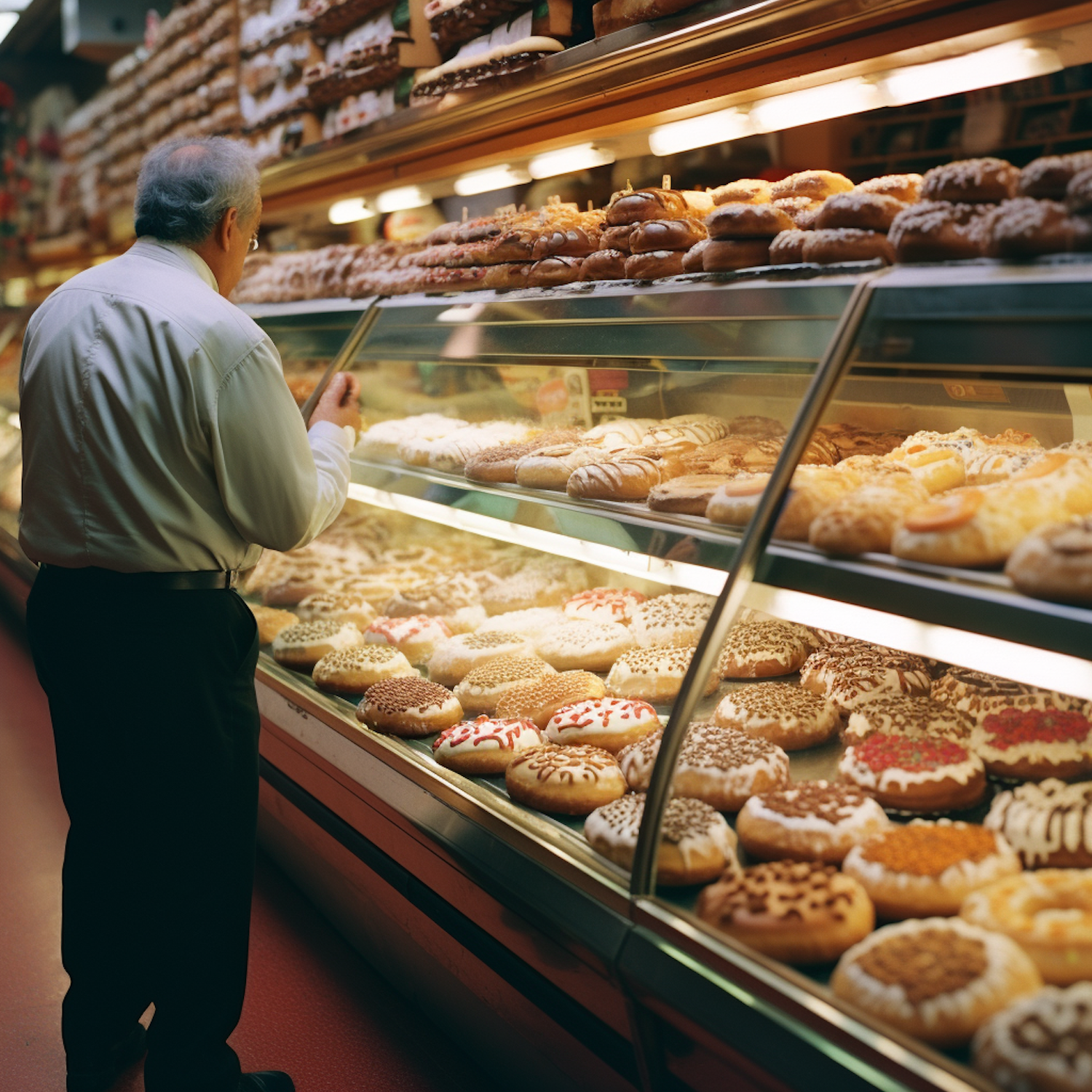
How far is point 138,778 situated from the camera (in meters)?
2.05

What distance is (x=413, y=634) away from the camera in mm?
2998

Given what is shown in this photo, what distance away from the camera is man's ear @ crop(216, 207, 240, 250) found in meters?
2.14

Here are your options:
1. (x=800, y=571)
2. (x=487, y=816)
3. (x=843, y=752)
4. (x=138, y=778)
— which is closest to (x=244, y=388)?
(x=138, y=778)

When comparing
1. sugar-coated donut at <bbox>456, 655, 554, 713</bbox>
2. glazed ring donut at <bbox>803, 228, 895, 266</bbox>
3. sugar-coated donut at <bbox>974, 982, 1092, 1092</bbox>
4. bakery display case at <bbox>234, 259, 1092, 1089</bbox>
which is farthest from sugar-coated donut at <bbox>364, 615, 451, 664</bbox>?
sugar-coated donut at <bbox>974, 982, 1092, 1092</bbox>

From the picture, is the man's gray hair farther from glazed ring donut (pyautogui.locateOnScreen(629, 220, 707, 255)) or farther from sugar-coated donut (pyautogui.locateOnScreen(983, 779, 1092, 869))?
sugar-coated donut (pyautogui.locateOnScreen(983, 779, 1092, 869))

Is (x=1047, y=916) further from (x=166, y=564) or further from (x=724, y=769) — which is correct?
(x=166, y=564)

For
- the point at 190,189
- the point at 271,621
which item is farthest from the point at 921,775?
the point at 271,621

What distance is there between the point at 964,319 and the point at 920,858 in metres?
0.90

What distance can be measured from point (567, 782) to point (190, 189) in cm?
155

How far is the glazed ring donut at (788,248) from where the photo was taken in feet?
6.00

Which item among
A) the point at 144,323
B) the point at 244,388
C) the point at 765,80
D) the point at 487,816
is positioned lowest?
the point at 487,816

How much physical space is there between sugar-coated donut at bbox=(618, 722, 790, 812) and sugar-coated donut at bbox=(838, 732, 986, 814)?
152mm

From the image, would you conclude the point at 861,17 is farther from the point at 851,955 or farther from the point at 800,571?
the point at 851,955

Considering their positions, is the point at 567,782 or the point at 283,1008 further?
the point at 283,1008
